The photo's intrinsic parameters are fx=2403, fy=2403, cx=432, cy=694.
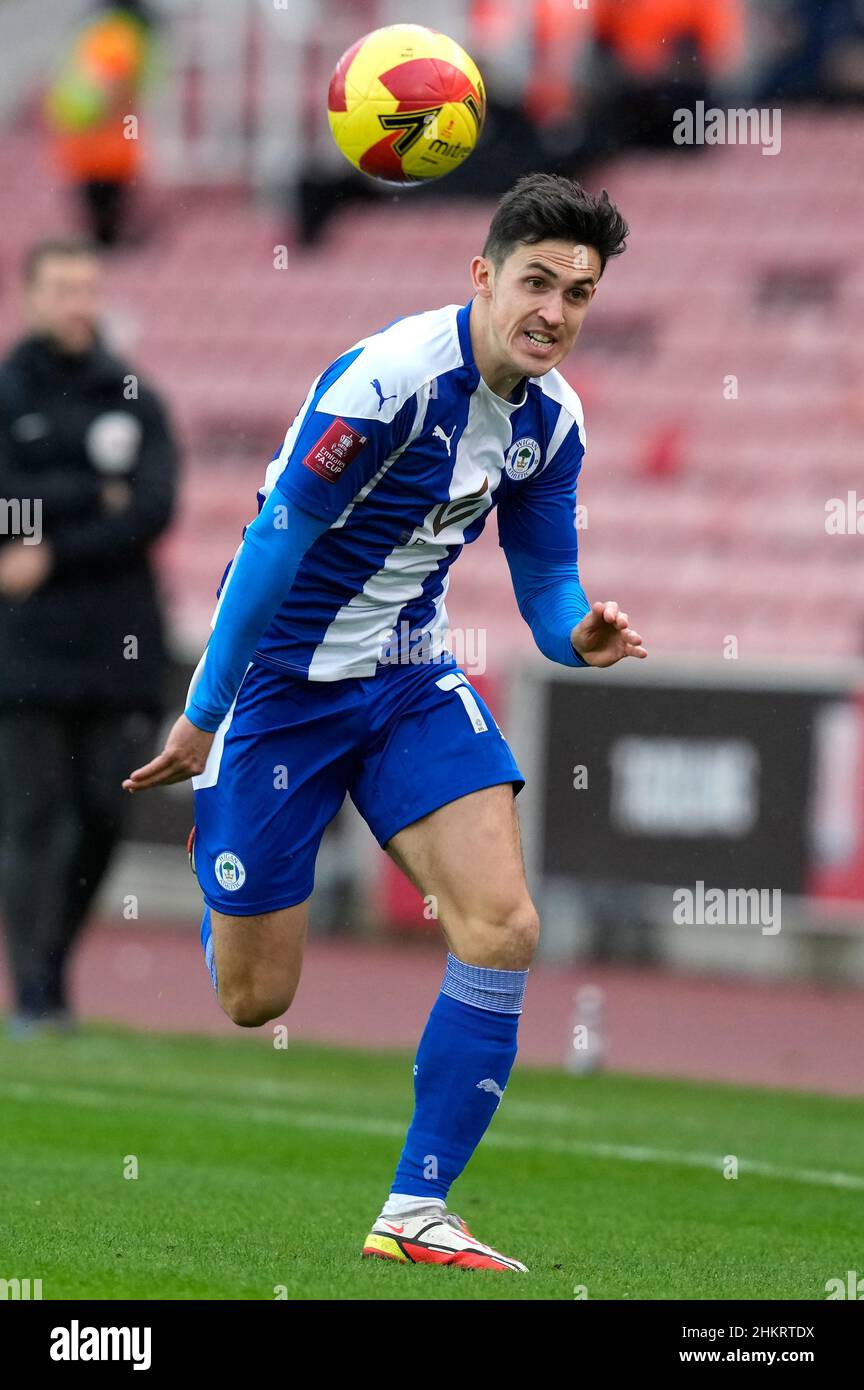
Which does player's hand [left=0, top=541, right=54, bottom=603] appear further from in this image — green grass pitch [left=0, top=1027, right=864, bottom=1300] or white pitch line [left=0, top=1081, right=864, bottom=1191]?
white pitch line [left=0, top=1081, right=864, bottom=1191]

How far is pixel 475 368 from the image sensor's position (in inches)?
205

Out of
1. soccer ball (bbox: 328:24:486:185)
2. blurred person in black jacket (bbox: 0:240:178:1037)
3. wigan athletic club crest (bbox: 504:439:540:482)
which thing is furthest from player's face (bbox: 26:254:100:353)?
wigan athletic club crest (bbox: 504:439:540:482)

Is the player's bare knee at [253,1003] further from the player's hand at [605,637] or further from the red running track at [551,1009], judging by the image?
the red running track at [551,1009]

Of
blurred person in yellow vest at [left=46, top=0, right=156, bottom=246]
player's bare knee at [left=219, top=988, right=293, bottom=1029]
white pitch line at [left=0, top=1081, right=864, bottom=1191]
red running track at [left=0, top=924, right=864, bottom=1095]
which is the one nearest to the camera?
player's bare knee at [left=219, top=988, right=293, bottom=1029]

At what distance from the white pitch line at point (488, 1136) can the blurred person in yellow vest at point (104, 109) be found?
1412 cm

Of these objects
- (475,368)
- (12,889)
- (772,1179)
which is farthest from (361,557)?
(12,889)

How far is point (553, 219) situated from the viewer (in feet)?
16.5

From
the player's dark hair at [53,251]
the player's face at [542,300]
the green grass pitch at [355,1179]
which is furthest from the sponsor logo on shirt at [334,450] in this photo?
the player's dark hair at [53,251]

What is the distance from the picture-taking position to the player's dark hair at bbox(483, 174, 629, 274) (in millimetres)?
5047

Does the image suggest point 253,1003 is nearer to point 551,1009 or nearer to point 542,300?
point 542,300

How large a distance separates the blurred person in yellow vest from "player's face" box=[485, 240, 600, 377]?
52.7 feet

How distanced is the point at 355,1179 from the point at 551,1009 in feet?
16.6

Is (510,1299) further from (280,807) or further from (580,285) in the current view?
(580,285)

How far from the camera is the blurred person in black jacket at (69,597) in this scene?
9102mm
